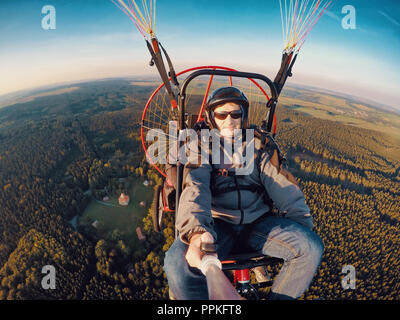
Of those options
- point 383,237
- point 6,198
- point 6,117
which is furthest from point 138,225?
point 6,117

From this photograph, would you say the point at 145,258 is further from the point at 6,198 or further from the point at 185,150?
the point at 6,198

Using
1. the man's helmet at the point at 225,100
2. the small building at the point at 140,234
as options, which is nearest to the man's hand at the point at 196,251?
the man's helmet at the point at 225,100

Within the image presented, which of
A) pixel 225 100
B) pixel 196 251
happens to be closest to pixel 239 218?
pixel 196 251

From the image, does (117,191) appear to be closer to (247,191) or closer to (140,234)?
(140,234)

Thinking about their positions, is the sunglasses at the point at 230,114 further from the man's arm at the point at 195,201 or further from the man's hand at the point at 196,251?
the man's hand at the point at 196,251

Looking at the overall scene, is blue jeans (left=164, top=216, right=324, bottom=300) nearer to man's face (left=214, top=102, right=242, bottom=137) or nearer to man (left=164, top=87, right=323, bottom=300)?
man (left=164, top=87, right=323, bottom=300)

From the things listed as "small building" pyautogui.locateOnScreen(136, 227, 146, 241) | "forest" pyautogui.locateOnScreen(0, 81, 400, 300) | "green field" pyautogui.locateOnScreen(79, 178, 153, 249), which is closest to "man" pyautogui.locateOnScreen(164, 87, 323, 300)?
"forest" pyautogui.locateOnScreen(0, 81, 400, 300)
